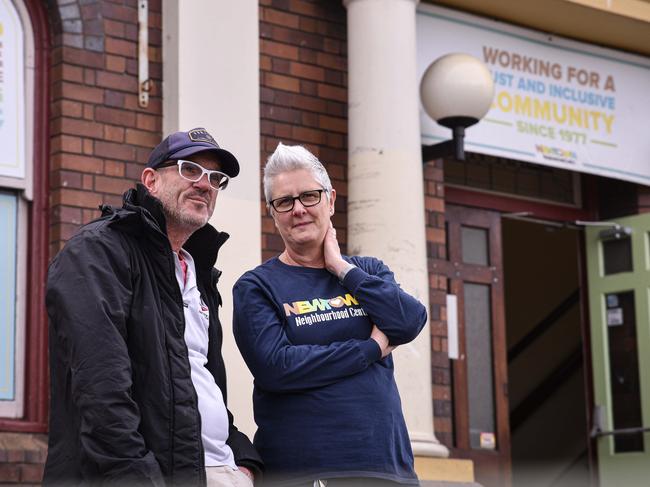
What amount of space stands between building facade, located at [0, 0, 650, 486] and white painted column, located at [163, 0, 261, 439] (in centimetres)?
1

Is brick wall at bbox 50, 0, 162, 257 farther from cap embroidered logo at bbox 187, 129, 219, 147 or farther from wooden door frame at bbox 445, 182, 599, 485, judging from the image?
wooden door frame at bbox 445, 182, 599, 485

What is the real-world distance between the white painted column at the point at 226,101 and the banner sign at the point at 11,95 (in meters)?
0.75

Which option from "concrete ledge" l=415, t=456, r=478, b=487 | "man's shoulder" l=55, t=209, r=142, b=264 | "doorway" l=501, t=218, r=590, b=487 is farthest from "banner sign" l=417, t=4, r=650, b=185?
"man's shoulder" l=55, t=209, r=142, b=264

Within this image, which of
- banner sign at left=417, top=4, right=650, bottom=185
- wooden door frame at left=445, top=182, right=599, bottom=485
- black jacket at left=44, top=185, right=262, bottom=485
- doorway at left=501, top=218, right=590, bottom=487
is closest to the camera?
black jacket at left=44, top=185, right=262, bottom=485

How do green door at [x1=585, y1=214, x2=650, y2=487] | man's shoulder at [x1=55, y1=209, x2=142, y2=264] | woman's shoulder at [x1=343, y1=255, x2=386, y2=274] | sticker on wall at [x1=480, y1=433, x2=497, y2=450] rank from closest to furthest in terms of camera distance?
man's shoulder at [x1=55, y1=209, x2=142, y2=264] → woman's shoulder at [x1=343, y1=255, x2=386, y2=274] → sticker on wall at [x1=480, y1=433, x2=497, y2=450] → green door at [x1=585, y1=214, x2=650, y2=487]

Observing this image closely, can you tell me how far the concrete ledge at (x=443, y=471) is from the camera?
24.2 ft

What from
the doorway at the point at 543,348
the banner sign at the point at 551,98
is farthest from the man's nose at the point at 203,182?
the doorway at the point at 543,348

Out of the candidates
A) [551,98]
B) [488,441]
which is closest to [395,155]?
[551,98]

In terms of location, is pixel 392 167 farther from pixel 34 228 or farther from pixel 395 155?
pixel 34 228

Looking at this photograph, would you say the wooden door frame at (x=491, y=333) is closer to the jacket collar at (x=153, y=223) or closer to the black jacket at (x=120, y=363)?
the jacket collar at (x=153, y=223)

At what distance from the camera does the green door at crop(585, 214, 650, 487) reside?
927cm

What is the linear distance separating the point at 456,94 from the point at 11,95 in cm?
247

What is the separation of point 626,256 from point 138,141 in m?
4.02

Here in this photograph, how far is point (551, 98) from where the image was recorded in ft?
29.3
